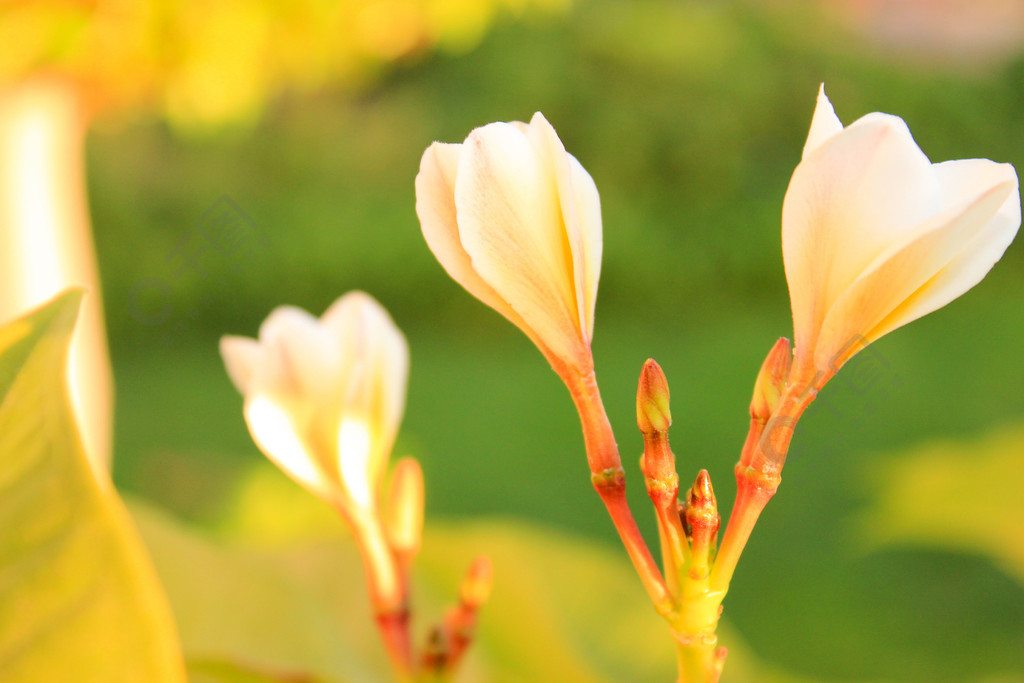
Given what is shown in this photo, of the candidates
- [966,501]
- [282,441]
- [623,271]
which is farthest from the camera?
[623,271]

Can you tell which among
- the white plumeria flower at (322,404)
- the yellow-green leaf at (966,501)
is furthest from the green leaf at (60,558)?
the yellow-green leaf at (966,501)

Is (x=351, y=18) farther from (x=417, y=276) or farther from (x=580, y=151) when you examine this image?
(x=580, y=151)

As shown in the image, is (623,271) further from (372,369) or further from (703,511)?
(703,511)

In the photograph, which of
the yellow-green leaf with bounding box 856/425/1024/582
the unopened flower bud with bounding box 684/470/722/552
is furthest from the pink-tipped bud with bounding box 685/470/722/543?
the yellow-green leaf with bounding box 856/425/1024/582

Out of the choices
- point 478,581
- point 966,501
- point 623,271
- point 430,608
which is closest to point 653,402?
point 478,581

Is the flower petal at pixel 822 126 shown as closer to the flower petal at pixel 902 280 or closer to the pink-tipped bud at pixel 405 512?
the flower petal at pixel 902 280

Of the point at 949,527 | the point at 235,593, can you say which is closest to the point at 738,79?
the point at 949,527
